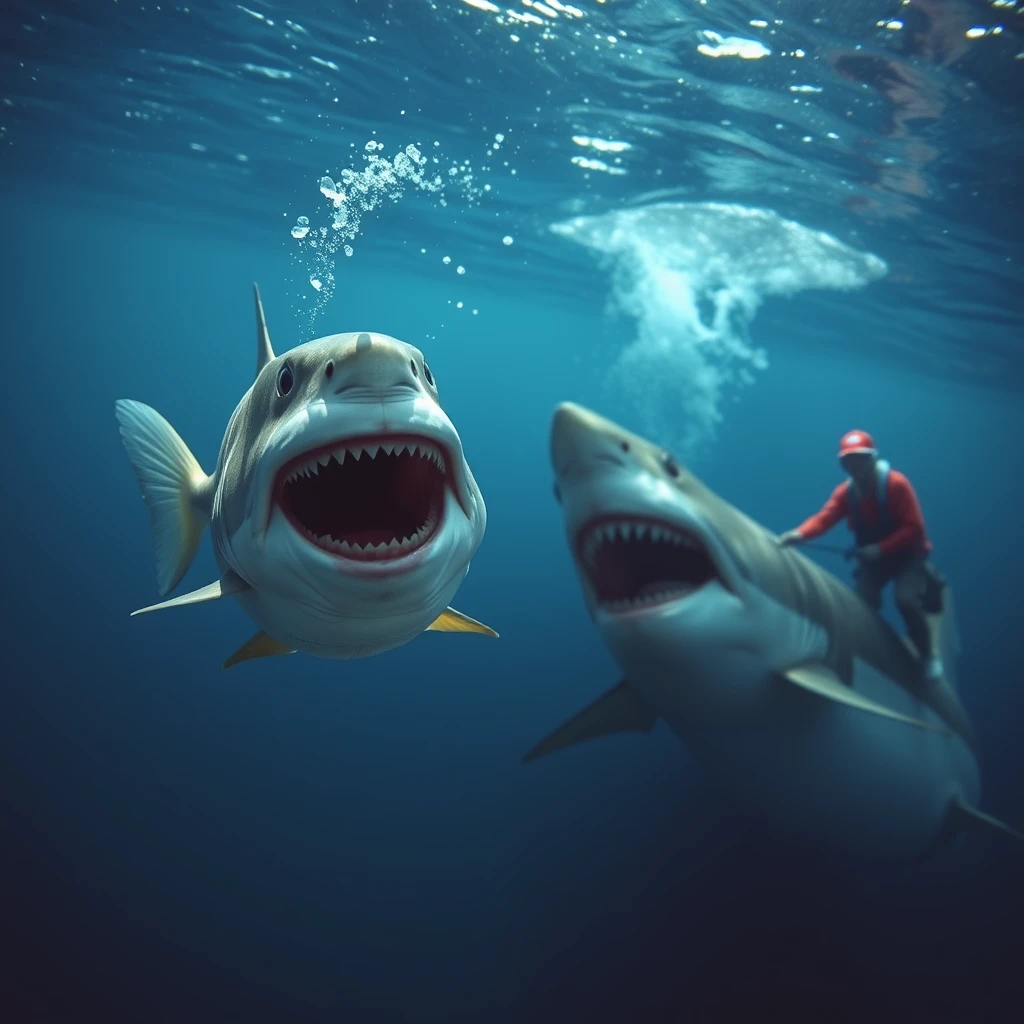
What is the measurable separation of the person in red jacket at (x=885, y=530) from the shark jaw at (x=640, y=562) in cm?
248

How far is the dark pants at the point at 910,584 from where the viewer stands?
19.7 ft

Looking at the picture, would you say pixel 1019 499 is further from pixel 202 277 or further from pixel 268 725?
pixel 268 725

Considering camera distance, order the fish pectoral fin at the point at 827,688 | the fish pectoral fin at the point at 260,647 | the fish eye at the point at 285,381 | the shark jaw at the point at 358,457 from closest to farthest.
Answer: the shark jaw at the point at 358,457 → the fish eye at the point at 285,381 → the fish pectoral fin at the point at 260,647 → the fish pectoral fin at the point at 827,688

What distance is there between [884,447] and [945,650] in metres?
97.2

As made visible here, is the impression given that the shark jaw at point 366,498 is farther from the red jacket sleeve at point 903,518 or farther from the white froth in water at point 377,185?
the white froth in water at point 377,185

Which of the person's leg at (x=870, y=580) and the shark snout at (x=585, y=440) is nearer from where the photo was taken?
the shark snout at (x=585, y=440)

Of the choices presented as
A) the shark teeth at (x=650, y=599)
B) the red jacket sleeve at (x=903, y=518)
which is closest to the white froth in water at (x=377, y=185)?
the red jacket sleeve at (x=903, y=518)

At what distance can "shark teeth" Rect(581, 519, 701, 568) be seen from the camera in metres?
3.62

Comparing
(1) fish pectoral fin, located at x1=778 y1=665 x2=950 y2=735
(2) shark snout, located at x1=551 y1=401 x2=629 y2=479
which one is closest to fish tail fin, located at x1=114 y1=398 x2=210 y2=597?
(2) shark snout, located at x1=551 y1=401 x2=629 y2=479

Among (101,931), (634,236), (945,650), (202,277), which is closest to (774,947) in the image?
(945,650)

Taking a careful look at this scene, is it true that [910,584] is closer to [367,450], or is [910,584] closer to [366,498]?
[366,498]

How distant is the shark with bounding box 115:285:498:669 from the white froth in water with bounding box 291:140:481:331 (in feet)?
48.5

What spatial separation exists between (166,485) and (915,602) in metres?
6.20

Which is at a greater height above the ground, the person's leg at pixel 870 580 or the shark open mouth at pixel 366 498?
the shark open mouth at pixel 366 498
